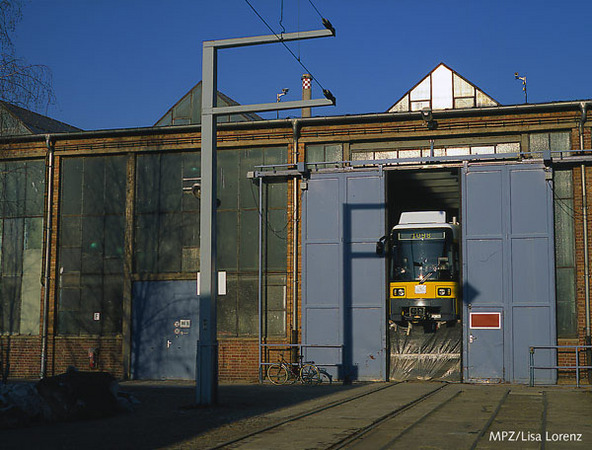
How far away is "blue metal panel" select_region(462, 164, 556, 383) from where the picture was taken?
76.0 feet

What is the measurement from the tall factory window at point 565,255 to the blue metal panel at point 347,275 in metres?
5.21

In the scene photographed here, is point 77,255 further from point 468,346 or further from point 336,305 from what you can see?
point 468,346

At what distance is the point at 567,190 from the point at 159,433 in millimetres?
15920

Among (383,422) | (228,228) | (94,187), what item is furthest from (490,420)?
(94,187)

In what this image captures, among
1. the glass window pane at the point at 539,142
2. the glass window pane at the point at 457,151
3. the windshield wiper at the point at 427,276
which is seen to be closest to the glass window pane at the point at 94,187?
the windshield wiper at the point at 427,276

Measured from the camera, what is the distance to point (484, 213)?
2386 centimetres

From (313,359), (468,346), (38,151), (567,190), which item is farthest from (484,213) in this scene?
(38,151)

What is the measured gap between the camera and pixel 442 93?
54000 millimetres

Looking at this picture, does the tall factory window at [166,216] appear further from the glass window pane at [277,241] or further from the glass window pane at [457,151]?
the glass window pane at [457,151]

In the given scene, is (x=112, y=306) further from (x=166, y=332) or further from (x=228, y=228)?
(x=228, y=228)

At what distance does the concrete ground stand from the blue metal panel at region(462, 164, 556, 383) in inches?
119

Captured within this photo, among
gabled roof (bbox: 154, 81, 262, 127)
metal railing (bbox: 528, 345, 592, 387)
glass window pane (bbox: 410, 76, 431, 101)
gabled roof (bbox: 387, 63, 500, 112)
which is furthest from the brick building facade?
glass window pane (bbox: 410, 76, 431, 101)

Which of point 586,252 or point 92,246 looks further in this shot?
point 92,246

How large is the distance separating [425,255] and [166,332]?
30.9ft
